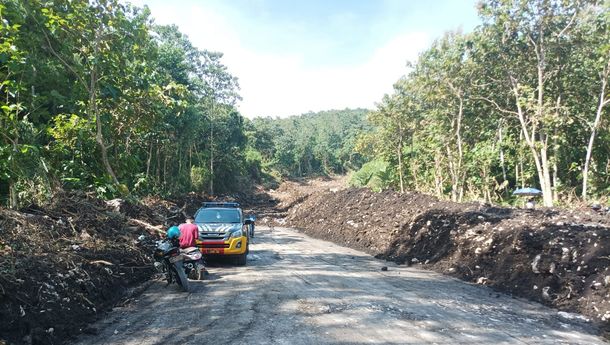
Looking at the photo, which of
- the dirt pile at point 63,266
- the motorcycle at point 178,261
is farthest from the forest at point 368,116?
the motorcycle at point 178,261

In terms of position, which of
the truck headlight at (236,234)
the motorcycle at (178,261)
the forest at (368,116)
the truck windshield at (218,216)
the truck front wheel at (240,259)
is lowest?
the truck front wheel at (240,259)

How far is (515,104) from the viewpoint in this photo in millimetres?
22672

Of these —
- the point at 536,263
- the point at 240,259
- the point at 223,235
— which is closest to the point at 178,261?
the point at 223,235

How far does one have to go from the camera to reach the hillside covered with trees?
18250 millimetres

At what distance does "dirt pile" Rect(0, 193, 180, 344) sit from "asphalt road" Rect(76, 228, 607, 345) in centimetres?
53

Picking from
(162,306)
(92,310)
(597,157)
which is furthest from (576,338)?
(597,157)

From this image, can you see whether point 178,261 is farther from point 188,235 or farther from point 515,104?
point 515,104

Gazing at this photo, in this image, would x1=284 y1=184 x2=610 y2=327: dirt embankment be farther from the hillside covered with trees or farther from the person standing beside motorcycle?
the person standing beside motorcycle

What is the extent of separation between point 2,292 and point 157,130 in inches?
786

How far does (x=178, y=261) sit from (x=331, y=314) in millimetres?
3579

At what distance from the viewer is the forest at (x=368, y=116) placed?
1043cm

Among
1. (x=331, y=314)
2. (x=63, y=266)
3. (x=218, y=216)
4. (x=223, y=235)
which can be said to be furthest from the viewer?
(x=218, y=216)

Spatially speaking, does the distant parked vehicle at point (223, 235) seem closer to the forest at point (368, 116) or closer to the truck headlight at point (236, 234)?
the truck headlight at point (236, 234)

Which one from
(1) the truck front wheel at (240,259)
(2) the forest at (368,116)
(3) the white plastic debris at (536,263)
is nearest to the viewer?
(3) the white plastic debris at (536,263)
